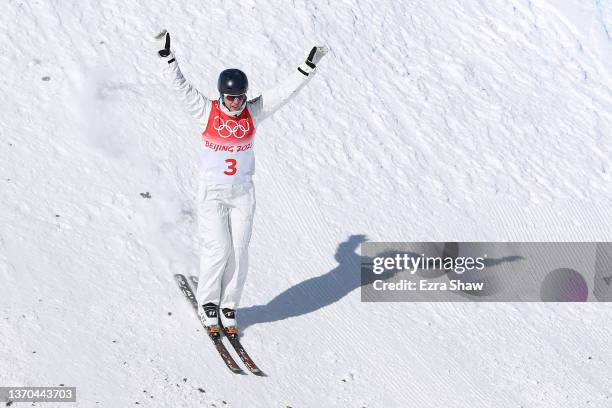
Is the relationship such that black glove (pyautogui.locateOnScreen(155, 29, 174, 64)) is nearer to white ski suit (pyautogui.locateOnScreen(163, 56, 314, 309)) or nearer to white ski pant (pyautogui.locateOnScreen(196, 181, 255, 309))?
white ski suit (pyautogui.locateOnScreen(163, 56, 314, 309))

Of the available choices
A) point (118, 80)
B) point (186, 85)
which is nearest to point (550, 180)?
point (118, 80)

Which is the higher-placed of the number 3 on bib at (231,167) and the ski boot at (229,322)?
the number 3 on bib at (231,167)

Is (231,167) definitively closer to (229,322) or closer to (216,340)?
(229,322)

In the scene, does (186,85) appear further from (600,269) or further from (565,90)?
(565,90)

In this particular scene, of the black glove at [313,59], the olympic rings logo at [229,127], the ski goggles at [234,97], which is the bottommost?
the olympic rings logo at [229,127]

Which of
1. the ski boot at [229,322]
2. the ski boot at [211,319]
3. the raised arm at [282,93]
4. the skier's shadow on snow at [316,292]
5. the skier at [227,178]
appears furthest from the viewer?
the skier's shadow on snow at [316,292]

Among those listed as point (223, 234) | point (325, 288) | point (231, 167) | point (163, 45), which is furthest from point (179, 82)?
point (325, 288)

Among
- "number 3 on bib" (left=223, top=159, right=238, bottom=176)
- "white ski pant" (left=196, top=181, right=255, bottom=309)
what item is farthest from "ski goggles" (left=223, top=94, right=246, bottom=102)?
"white ski pant" (left=196, top=181, right=255, bottom=309)

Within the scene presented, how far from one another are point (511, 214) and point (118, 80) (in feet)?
18.4

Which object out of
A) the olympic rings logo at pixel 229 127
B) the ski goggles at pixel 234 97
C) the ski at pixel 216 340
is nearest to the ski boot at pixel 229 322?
the ski at pixel 216 340

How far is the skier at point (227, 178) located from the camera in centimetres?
817

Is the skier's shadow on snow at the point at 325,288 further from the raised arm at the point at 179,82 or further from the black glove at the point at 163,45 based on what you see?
the black glove at the point at 163,45

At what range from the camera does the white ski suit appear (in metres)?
8.20

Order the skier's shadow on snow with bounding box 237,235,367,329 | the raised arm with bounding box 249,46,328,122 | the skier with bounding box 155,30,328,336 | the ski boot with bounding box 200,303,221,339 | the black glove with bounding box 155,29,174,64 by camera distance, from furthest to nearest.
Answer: the skier's shadow on snow with bounding box 237,235,367,329 → the ski boot with bounding box 200,303,221,339 → the raised arm with bounding box 249,46,328,122 → the skier with bounding box 155,30,328,336 → the black glove with bounding box 155,29,174,64
